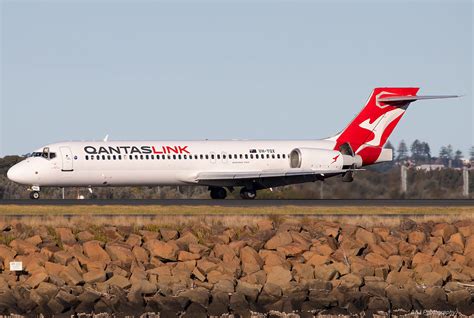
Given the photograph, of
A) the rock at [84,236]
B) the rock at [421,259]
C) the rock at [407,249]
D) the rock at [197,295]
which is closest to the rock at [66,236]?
the rock at [84,236]

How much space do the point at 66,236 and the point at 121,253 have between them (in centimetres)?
211

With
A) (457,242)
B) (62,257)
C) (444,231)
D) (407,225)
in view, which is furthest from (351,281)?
(62,257)

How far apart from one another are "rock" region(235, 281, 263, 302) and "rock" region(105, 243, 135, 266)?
124 inches

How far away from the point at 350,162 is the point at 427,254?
27110 mm

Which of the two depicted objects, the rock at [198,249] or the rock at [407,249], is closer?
the rock at [198,249]

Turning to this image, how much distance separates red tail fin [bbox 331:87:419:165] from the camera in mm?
55250

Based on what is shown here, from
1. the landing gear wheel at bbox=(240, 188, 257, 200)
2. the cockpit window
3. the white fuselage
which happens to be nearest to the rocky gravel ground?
the white fuselage

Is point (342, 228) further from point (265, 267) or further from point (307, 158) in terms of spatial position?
point (307, 158)

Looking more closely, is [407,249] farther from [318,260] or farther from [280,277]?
[280,277]

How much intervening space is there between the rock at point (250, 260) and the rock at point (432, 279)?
3.87 metres

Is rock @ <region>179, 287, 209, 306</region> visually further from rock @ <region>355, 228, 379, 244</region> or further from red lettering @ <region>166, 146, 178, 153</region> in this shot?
red lettering @ <region>166, 146, 178, 153</region>

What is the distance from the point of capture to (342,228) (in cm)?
2827

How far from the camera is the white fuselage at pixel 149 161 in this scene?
49.6 m

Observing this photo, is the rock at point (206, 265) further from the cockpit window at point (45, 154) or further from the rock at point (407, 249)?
the cockpit window at point (45, 154)
